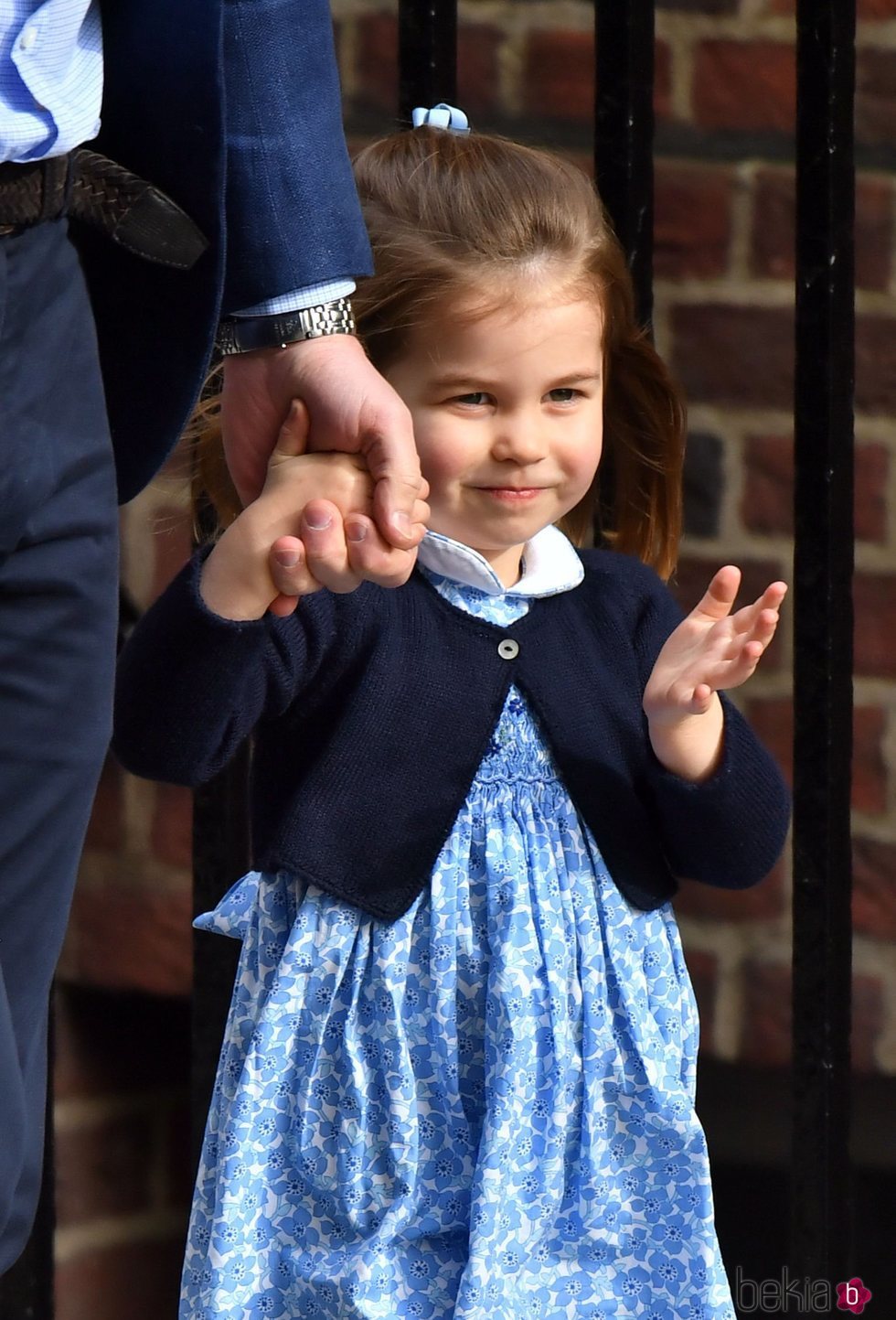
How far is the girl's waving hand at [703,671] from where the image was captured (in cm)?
134

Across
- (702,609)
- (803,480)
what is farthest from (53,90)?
(803,480)

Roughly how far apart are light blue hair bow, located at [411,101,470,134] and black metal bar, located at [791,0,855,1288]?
10.5 inches

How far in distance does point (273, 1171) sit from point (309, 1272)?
8 cm

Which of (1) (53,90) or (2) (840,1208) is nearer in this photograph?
(1) (53,90)

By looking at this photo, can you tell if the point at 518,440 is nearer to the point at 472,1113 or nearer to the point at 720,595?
the point at 720,595

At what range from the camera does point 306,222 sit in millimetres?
1236

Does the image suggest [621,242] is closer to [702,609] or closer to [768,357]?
[702,609]

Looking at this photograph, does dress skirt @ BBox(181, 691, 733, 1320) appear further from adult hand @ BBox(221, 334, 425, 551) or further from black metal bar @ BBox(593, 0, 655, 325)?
black metal bar @ BBox(593, 0, 655, 325)

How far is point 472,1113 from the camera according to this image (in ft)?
4.56

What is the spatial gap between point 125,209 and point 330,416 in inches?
Result: 8.2

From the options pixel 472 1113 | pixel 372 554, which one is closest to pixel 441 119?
pixel 372 554

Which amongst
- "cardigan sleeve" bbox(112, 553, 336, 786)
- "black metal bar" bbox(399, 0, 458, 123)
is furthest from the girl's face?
"black metal bar" bbox(399, 0, 458, 123)

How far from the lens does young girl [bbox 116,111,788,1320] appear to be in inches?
53.3
